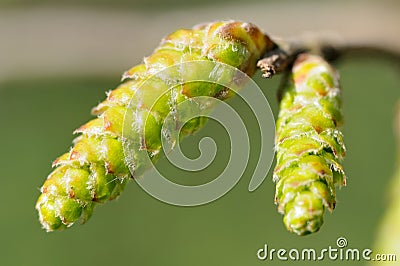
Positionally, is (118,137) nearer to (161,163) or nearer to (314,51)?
(314,51)

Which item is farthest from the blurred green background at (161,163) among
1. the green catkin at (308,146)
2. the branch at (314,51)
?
the green catkin at (308,146)

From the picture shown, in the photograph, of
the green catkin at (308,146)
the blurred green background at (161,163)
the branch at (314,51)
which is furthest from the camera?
the blurred green background at (161,163)

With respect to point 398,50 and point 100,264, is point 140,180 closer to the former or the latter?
point 398,50

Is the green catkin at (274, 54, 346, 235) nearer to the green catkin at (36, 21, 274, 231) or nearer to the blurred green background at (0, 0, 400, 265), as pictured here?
the green catkin at (36, 21, 274, 231)

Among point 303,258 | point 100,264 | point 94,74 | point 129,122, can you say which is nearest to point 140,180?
point 129,122

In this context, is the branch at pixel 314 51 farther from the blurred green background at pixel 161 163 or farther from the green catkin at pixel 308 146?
the blurred green background at pixel 161 163
